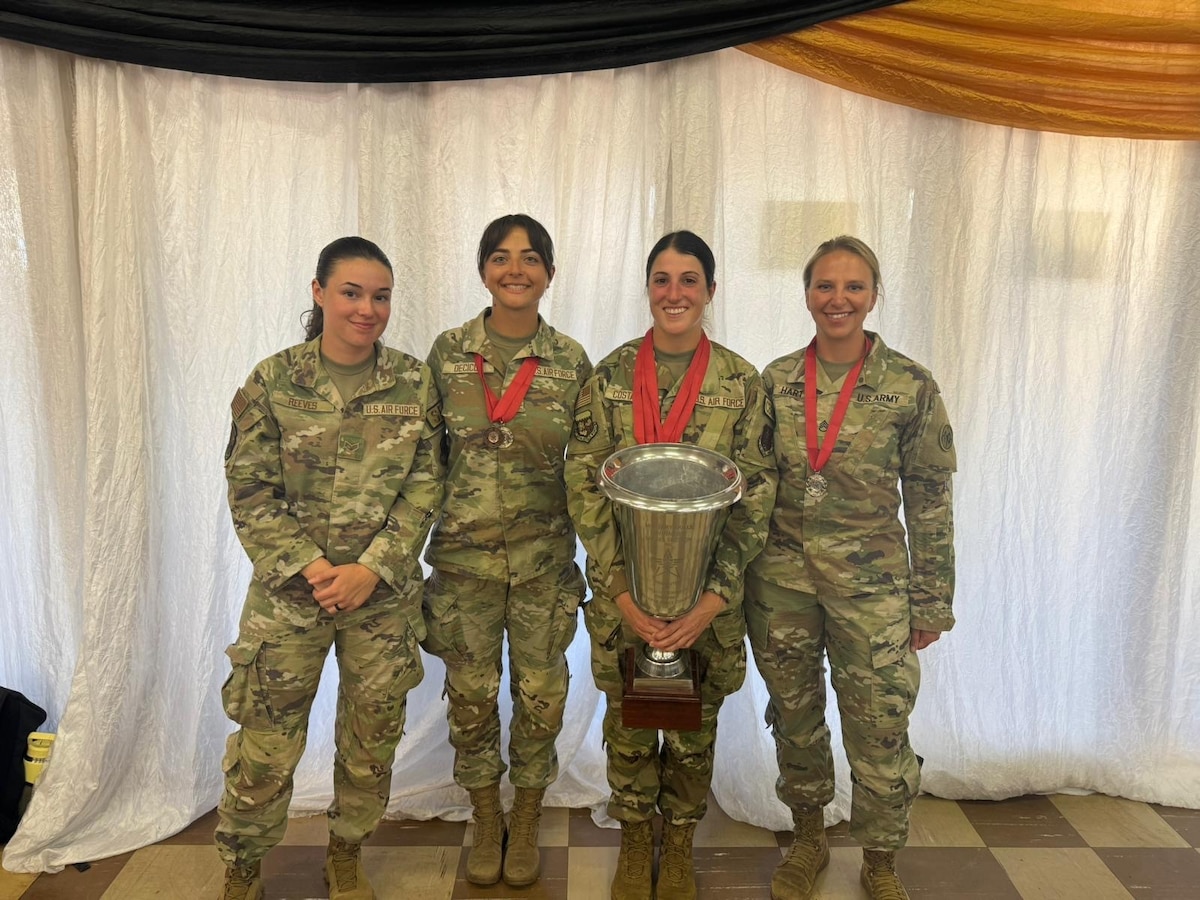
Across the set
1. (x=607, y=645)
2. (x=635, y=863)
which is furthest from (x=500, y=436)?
(x=635, y=863)

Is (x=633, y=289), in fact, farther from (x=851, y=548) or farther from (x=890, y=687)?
(x=890, y=687)

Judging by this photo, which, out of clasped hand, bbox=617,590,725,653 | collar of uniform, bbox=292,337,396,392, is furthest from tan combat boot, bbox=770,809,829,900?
collar of uniform, bbox=292,337,396,392

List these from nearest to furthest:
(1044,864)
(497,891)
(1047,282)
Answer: (497,891), (1044,864), (1047,282)

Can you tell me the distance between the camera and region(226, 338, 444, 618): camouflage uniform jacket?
216 centimetres

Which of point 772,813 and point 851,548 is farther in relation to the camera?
point 772,813

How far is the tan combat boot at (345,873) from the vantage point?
2387 millimetres

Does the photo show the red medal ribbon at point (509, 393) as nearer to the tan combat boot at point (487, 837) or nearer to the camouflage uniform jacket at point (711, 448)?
the camouflage uniform jacket at point (711, 448)

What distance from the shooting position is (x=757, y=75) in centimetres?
268

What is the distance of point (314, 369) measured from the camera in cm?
220

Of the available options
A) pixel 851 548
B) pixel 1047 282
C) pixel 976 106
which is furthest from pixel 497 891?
pixel 976 106

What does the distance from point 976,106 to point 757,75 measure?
728 millimetres

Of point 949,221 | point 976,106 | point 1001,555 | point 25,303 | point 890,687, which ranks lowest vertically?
point 890,687

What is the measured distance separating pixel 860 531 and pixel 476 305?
151cm

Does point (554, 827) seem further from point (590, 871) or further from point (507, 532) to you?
point (507, 532)
